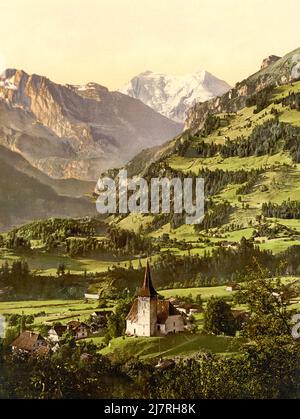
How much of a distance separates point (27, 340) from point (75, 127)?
74.7ft

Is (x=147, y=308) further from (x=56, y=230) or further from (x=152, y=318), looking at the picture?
(x=56, y=230)

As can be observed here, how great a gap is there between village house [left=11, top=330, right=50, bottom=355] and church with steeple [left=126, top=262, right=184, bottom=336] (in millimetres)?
3886

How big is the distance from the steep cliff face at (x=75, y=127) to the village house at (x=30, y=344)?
1452 cm

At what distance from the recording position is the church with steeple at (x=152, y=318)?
28906 mm

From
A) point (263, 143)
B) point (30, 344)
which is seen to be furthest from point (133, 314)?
point (263, 143)

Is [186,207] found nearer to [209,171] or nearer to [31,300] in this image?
[31,300]

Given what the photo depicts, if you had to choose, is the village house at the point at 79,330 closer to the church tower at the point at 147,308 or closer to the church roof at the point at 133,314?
the church roof at the point at 133,314

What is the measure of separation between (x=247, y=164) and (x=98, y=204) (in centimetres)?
3102

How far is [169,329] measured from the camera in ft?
94.9

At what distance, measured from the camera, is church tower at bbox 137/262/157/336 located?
2889 cm

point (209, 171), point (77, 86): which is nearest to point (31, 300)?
point (77, 86)

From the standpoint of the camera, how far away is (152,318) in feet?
95.2

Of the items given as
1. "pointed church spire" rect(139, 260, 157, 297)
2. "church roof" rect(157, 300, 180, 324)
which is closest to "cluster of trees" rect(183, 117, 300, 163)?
"pointed church spire" rect(139, 260, 157, 297)

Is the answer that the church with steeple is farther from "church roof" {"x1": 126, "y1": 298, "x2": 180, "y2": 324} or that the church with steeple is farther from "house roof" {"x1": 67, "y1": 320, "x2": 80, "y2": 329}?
"house roof" {"x1": 67, "y1": 320, "x2": 80, "y2": 329}
